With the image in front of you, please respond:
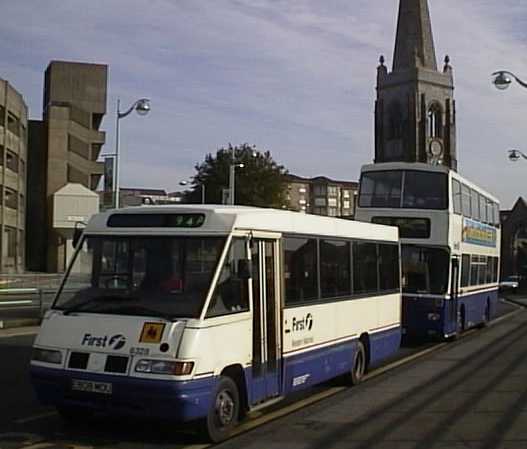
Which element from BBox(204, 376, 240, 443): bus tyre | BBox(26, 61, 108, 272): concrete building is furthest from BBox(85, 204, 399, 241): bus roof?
BBox(26, 61, 108, 272): concrete building

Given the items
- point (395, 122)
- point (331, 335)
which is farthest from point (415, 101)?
point (331, 335)

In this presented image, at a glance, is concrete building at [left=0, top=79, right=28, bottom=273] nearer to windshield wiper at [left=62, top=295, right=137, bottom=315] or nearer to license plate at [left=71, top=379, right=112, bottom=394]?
windshield wiper at [left=62, top=295, right=137, bottom=315]

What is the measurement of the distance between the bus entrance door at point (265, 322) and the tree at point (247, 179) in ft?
193

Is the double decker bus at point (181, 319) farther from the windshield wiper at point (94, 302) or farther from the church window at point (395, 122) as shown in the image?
the church window at point (395, 122)

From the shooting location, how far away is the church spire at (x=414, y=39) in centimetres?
11569

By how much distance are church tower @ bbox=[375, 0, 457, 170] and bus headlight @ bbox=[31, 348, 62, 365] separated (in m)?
106

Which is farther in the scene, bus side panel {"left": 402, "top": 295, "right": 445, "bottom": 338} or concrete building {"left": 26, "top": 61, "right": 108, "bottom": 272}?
concrete building {"left": 26, "top": 61, "right": 108, "bottom": 272}

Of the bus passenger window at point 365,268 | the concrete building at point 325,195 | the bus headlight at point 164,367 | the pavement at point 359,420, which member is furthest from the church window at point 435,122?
the bus headlight at point 164,367

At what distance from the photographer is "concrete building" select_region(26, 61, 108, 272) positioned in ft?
256

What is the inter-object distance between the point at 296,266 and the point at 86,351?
10.8 ft

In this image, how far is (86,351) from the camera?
835cm

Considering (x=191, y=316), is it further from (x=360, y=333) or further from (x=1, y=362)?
(x=1, y=362)

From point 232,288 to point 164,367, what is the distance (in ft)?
4.27

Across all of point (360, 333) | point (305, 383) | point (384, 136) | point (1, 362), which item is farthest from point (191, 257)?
point (384, 136)
